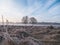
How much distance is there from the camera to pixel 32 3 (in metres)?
1.53

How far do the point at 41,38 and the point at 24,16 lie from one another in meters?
0.42

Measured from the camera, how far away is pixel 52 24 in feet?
4.85

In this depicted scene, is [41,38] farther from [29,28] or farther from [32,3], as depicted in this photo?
[32,3]

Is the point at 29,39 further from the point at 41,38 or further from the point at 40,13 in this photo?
the point at 40,13

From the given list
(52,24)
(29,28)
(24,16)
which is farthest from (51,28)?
(24,16)

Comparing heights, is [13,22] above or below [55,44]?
above

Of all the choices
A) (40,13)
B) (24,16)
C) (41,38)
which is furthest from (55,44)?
(24,16)

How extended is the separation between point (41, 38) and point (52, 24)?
27 centimetres

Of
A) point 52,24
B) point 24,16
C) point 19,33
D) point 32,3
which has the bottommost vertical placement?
point 19,33

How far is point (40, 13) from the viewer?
1.51m

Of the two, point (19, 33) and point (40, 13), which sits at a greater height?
point (40, 13)

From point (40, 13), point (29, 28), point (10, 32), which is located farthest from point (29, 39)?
point (40, 13)

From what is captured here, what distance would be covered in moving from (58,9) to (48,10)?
16cm

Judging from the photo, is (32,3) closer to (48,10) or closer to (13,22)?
(48,10)
